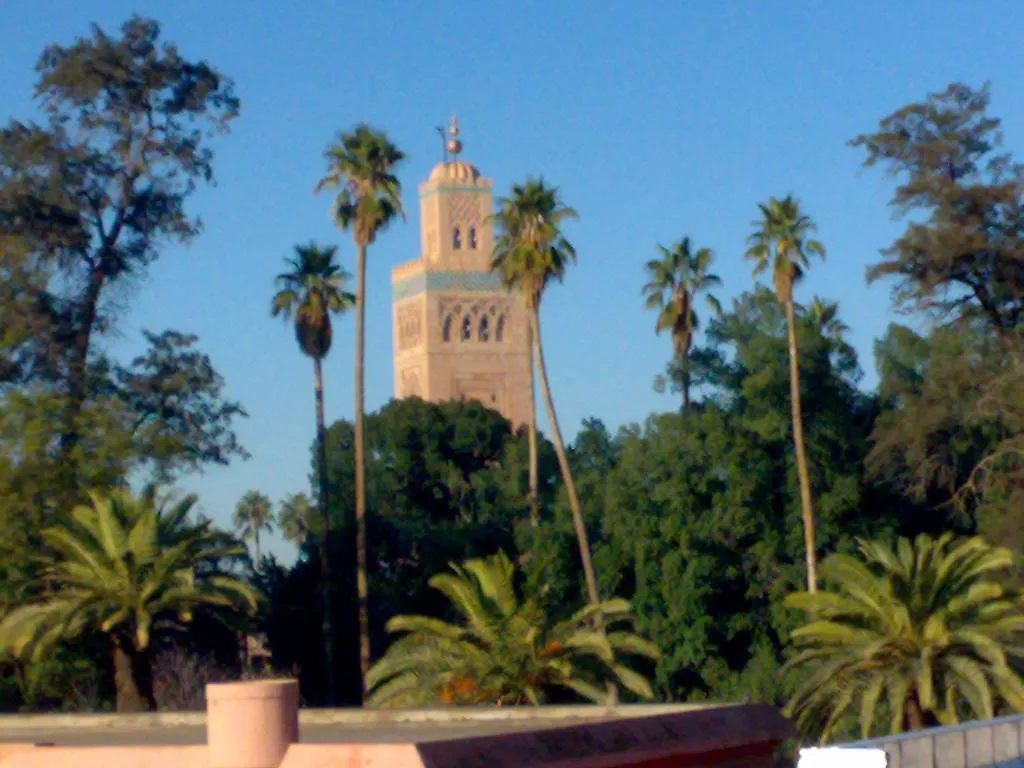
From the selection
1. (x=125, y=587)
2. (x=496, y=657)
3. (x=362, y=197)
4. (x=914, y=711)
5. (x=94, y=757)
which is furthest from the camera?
(x=362, y=197)

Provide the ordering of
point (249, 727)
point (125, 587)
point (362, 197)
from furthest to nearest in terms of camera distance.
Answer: point (362, 197), point (125, 587), point (249, 727)

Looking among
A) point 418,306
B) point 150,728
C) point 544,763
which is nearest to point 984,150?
point 150,728

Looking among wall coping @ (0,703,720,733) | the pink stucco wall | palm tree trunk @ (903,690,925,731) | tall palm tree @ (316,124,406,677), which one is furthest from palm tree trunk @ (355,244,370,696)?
the pink stucco wall

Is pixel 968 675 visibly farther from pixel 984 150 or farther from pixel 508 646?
pixel 984 150

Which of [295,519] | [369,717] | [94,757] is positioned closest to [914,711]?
[369,717]

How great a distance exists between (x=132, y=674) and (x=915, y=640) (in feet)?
50.1

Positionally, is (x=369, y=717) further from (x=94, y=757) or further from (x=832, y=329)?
(x=832, y=329)

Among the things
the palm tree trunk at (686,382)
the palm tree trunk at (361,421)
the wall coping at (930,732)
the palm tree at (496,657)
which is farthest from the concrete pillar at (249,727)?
the palm tree trunk at (686,382)

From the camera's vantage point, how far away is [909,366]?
57719mm

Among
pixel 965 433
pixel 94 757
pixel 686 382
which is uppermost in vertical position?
pixel 686 382

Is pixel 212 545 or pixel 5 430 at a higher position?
pixel 5 430

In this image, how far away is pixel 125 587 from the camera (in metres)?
35.5

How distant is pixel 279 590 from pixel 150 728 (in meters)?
37.0

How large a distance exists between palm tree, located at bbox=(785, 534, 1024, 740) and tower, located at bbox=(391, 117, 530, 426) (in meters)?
58.1
